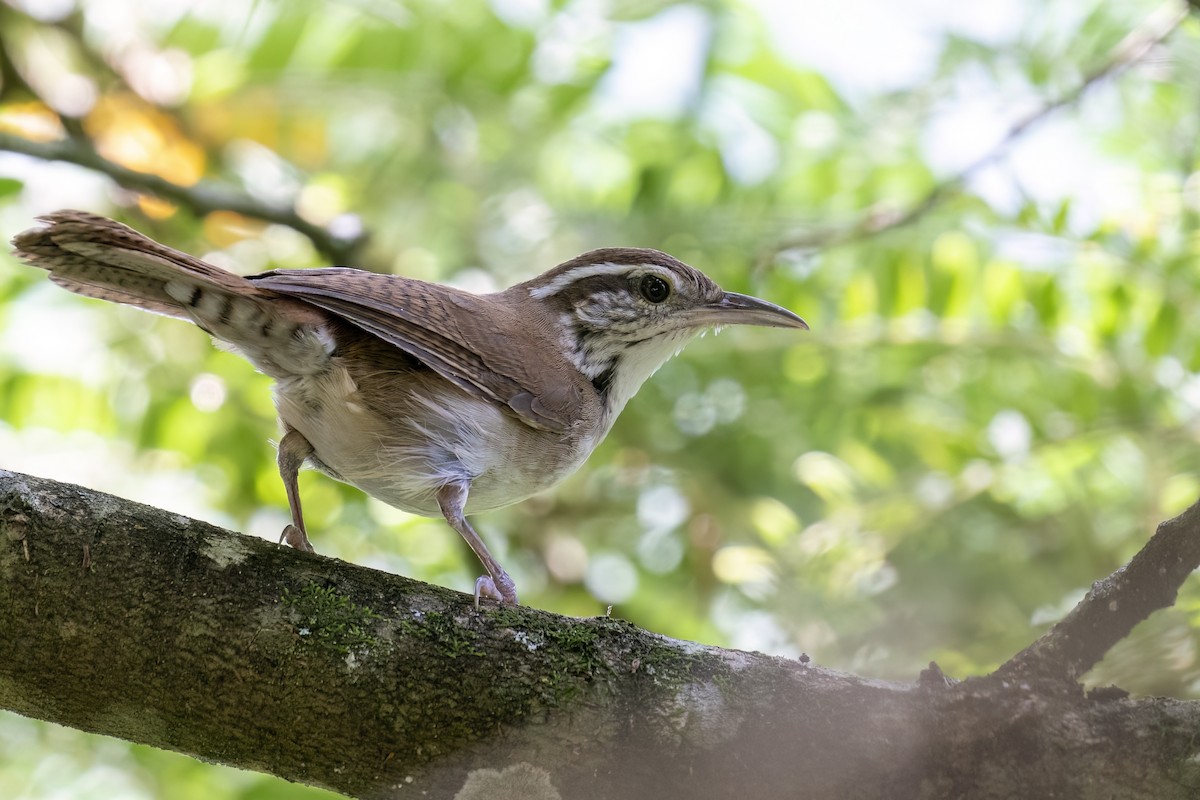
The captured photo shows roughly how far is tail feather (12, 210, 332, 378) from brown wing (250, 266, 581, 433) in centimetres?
11

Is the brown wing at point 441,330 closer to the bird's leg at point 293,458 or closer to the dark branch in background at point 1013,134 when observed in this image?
the bird's leg at point 293,458

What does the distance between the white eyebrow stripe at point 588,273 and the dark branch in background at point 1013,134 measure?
631 mm

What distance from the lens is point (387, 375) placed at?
4.11 meters

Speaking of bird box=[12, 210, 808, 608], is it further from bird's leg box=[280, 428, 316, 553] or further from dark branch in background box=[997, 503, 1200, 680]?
dark branch in background box=[997, 503, 1200, 680]

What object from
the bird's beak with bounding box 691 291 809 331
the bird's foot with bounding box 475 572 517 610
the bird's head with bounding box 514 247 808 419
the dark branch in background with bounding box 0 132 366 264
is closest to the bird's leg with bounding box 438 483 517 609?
the bird's foot with bounding box 475 572 517 610

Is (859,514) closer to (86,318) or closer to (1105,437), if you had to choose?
(1105,437)

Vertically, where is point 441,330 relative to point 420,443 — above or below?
above

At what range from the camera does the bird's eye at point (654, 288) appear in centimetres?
496

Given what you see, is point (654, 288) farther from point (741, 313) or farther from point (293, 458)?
point (293, 458)

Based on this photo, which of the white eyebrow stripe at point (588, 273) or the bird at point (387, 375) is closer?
the bird at point (387, 375)

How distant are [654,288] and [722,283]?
66cm

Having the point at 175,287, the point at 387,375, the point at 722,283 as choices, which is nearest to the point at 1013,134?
the point at 722,283

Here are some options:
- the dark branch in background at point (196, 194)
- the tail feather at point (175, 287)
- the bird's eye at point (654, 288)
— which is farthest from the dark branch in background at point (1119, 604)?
the dark branch in background at point (196, 194)

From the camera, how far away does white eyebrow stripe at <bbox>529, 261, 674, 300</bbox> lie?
195 inches
